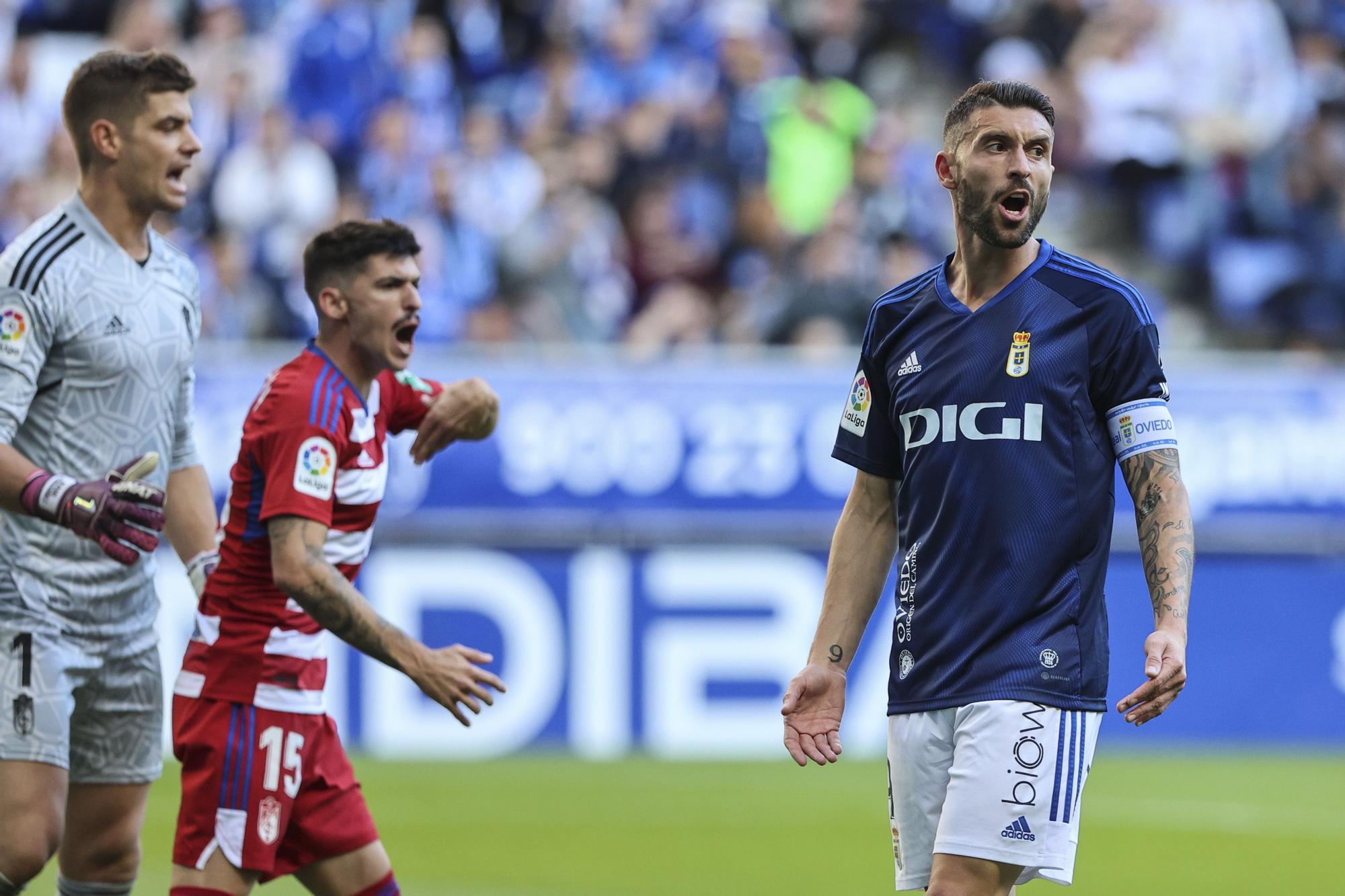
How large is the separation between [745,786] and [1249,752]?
11.5 ft

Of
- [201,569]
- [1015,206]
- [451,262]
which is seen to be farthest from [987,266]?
[451,262]

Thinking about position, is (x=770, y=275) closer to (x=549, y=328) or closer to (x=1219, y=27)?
(x=549, y=328)

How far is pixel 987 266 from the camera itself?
496 centimetres

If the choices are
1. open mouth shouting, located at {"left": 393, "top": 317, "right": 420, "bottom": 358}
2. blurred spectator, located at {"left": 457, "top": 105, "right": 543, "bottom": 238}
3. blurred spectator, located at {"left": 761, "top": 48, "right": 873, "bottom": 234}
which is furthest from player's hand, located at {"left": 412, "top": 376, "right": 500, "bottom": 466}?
blurred spectator, located at {"left": 761, "top": 48, "right": 873, "bottom": 234}

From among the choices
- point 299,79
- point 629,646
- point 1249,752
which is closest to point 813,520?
point 629,646

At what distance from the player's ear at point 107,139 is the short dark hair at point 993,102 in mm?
2444

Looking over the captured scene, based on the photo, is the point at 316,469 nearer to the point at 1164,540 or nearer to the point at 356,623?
the point at 356,623

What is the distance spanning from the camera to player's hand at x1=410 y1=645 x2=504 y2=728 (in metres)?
4.96

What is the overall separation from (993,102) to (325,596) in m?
2.06

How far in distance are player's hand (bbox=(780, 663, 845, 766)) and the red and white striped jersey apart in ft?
4.27

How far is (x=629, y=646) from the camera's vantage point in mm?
12289

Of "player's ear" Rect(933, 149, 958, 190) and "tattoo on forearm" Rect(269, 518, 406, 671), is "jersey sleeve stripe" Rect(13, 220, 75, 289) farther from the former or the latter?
"player's ear" Rect(933, 149, 958, 190)

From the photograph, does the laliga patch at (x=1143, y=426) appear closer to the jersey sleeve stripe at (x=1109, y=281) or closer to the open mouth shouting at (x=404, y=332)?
the jersey sleeve stripe at (x=1109, y=281)

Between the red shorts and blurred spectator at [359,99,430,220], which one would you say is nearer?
the red shorts
